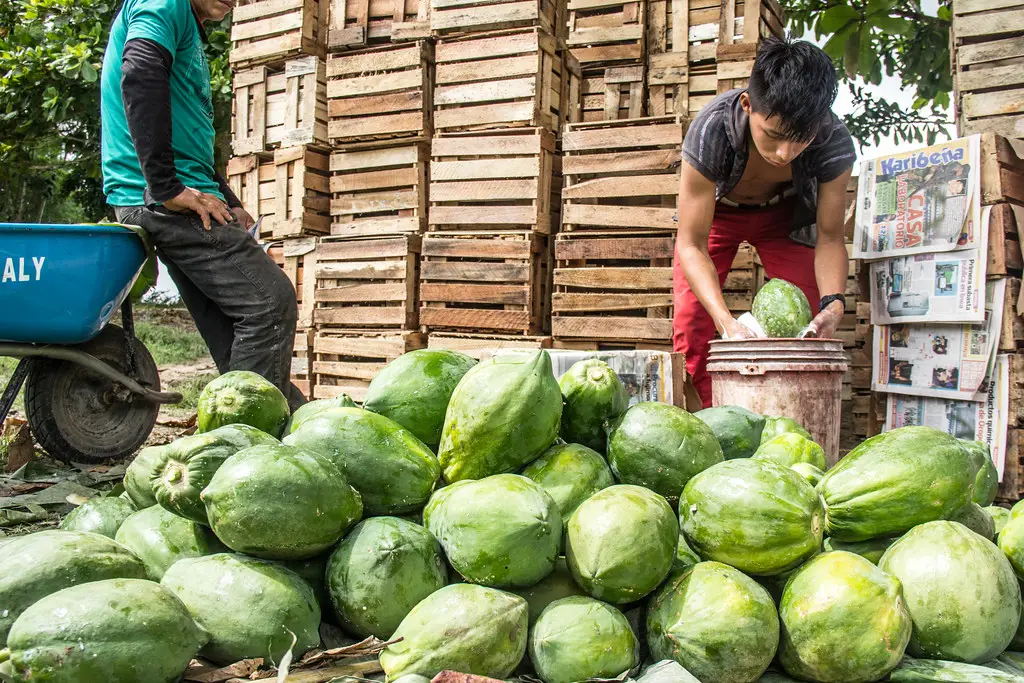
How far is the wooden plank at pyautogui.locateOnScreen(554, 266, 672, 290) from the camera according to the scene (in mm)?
4705

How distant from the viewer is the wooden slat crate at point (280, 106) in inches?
224

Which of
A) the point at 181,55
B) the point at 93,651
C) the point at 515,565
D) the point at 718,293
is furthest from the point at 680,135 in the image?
the point at 93,651

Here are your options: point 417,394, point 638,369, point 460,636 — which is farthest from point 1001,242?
point 460,636

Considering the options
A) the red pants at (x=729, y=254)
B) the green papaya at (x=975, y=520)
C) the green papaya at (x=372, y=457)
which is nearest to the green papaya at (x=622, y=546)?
the green papaya at (x=372, y=457)

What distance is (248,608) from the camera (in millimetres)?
1129

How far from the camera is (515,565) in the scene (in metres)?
1.19

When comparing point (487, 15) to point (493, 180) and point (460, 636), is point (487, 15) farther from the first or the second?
point (460, 636)

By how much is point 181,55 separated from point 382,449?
272 centimetres

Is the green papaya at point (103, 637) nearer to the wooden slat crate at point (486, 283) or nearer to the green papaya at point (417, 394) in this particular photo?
the green papaya at point (417, 394)

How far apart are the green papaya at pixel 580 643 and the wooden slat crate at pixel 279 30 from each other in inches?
216

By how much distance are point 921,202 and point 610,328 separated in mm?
1893

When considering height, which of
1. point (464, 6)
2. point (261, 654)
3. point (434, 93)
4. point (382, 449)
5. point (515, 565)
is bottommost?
point (261, 654)

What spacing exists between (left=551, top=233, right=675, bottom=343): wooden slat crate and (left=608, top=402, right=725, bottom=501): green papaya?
3262 mm

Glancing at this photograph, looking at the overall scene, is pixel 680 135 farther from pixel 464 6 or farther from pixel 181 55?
pixel 181 55
